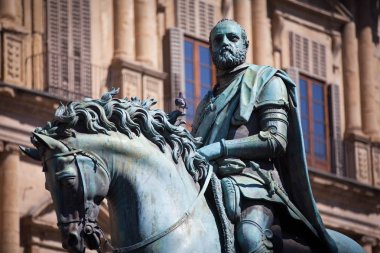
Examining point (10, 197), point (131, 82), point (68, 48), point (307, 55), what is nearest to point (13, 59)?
point (68, 48)

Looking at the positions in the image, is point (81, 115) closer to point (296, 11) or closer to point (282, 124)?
point (282, 124)

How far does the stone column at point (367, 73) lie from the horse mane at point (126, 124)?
26127mm

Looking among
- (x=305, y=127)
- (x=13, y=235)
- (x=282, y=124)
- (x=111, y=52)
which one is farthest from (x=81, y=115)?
A: (x=305, y=127)

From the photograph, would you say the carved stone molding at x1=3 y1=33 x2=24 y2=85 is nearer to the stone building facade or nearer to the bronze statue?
the stone building facade

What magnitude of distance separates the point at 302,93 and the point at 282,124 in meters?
24.6

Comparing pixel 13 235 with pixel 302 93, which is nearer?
pixel 13 235

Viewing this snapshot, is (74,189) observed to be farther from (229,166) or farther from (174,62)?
(174,62)

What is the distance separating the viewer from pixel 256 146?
30.5 ft

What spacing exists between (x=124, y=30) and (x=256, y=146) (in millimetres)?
21453

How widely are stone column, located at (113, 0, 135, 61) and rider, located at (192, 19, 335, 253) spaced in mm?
20608

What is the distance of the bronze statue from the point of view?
9.15m

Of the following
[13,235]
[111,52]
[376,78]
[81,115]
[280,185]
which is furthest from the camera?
[376,78]

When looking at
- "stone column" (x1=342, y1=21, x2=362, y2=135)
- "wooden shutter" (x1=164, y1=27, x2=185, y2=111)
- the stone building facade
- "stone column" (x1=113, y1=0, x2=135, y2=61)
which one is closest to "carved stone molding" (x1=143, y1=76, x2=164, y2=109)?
the stone building facade

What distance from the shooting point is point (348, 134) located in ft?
113
